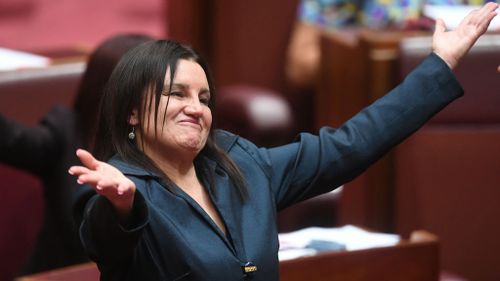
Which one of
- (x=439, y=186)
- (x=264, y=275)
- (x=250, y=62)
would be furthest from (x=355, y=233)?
(x=250, y=62)

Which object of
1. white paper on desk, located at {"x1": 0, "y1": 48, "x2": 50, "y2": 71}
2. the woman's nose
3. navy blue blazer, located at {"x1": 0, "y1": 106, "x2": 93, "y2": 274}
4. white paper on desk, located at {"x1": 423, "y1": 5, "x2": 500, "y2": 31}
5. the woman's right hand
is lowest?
navy blue blazer, located at {"x1": 0, "y1": 106, "x2": 93, "y2": 274}

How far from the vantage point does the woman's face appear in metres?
0.78

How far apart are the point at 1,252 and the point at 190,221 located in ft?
1.96

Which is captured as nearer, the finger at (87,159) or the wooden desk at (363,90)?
the finger at (87,159)

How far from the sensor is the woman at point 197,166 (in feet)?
2.38

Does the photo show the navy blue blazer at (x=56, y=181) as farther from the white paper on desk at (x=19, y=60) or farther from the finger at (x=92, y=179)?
the finger at (x=92, y=179)

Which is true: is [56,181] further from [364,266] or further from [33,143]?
[364,266]

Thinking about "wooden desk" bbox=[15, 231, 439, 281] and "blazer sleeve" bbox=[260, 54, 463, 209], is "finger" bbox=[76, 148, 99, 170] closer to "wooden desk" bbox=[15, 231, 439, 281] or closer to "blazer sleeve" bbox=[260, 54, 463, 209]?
"blazer sleeve" bbox=[260, 54, 463, 209]

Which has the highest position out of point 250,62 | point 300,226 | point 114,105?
point 114,105

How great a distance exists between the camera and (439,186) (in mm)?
1314

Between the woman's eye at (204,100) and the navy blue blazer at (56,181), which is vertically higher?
the woman's eye at (204,100)

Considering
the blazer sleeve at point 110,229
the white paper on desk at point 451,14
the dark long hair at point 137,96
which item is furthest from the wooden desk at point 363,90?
the blazer sleeve at point 110,229

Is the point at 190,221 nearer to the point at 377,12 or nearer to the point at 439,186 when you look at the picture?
the point at 439,186

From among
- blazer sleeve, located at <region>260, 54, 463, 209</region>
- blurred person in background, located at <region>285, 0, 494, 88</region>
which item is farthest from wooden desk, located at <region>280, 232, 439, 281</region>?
blurred person in background, located at <region>285, 0, 494, 88</region>
